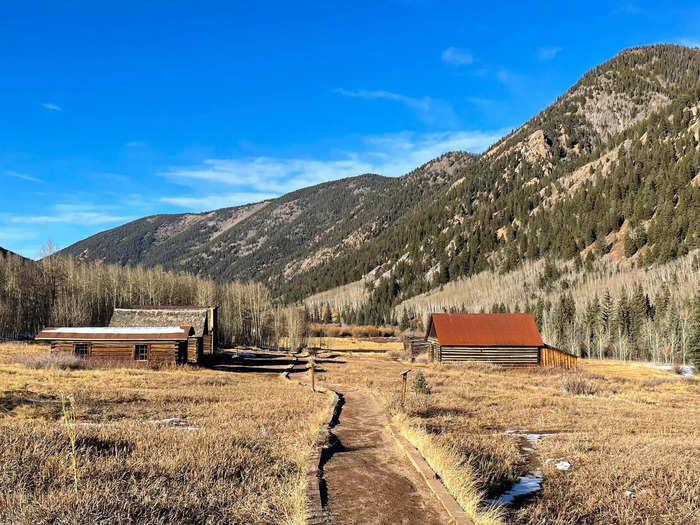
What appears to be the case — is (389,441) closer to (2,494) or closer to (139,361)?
(2,494)

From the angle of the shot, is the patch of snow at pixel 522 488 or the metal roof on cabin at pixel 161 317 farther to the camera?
the metal roof on cabin at pixel 161 317

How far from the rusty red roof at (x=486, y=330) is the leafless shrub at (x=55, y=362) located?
34636 mm

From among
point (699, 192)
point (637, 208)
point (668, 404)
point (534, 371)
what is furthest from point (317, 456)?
point (637, 208)

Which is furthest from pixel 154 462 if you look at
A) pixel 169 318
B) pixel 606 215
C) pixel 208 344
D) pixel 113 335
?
pixel 606 215

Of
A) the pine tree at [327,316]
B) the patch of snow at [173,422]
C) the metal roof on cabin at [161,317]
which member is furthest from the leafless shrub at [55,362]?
the pine tree at [327,316]

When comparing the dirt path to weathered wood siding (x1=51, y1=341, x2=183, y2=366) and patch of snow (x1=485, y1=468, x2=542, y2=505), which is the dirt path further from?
weathered wood siding (x1=51, y1=341, x2=183, y2=366)

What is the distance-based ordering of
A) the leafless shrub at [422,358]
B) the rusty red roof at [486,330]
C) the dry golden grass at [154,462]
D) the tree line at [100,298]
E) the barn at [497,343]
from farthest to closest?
1. the tree line at [100,298]
2. the leafless shrub at [422,358]
3. the rusty red roof at [486,330]
4. the barn at [497,343]
5. the dry golden grass at [154,462]

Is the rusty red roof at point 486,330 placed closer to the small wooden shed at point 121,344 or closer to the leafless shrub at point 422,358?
the leafless shrub at point 422,358

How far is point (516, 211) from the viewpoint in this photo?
7717 inches

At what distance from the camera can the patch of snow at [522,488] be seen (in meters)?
9.04

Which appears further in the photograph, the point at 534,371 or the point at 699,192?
the point at 699,192

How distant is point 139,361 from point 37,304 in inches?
1776

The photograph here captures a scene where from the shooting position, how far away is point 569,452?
1295 cm

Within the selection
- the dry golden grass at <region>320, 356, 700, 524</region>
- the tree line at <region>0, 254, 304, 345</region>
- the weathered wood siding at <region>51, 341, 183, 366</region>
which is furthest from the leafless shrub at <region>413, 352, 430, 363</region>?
the tree line at <region>0, 254, 304, 345</region>
